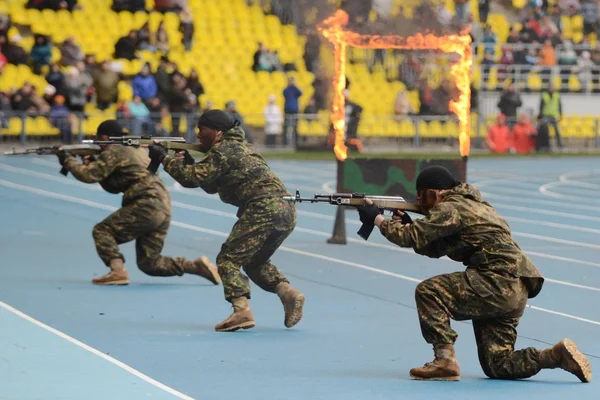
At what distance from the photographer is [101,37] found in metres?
Answer: 35.3

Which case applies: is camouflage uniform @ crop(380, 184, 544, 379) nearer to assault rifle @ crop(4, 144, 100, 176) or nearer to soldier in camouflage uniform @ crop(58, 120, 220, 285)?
soldier in camouflage uniform @ crop(58, 120, 220, 285)

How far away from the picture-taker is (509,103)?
37156mm

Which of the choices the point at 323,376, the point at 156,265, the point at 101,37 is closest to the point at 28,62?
the point at 101,37

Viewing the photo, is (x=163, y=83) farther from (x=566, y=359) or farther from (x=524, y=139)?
(x=566, y=359)

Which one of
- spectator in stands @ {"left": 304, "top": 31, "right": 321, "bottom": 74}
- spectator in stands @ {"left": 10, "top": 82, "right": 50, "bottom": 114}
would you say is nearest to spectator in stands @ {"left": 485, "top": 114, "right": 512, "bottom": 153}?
spectator in stands @ {"left": 304, "top": 31, "right": 321, "bottom": 74}

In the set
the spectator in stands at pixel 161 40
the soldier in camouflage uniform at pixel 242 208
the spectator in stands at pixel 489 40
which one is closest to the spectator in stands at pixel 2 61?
the spectator in stands at pixel 161 40

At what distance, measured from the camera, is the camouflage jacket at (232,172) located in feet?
38.8

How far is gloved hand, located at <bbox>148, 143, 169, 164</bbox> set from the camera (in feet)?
40.9

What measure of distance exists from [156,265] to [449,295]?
5472mm

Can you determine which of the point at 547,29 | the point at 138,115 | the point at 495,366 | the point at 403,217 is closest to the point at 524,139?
the point at 547,29

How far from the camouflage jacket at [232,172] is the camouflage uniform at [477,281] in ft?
7.92

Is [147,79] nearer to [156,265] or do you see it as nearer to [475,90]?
[475,90]

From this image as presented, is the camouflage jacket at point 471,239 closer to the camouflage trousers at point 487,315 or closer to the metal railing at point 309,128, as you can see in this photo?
the camouflage trousers at point 487,315

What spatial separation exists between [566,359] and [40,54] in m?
25.0
